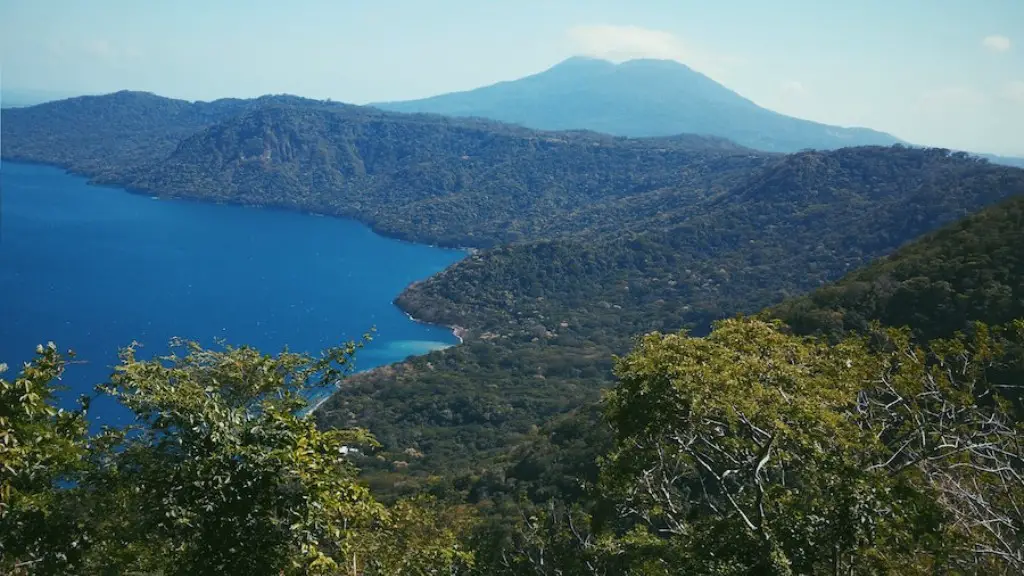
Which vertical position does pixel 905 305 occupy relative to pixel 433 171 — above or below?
above

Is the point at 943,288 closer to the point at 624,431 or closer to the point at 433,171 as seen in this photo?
the point at 624,431

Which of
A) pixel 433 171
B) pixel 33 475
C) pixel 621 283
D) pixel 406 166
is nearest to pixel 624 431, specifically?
pixel 33 475

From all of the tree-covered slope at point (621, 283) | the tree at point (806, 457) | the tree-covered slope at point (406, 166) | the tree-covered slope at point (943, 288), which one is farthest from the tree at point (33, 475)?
the tree-covered slope at point (406, 166)

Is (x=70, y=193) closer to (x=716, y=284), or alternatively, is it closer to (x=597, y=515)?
(x=716, y=284)

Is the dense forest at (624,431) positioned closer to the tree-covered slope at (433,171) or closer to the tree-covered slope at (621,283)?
the tree-covered slope at (621,283)

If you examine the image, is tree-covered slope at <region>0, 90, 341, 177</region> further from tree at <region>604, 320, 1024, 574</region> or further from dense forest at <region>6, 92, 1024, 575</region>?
tree at <region>604, 320, 1024, 574</region>

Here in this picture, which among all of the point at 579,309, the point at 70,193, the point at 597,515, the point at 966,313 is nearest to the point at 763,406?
the point at 597,515
